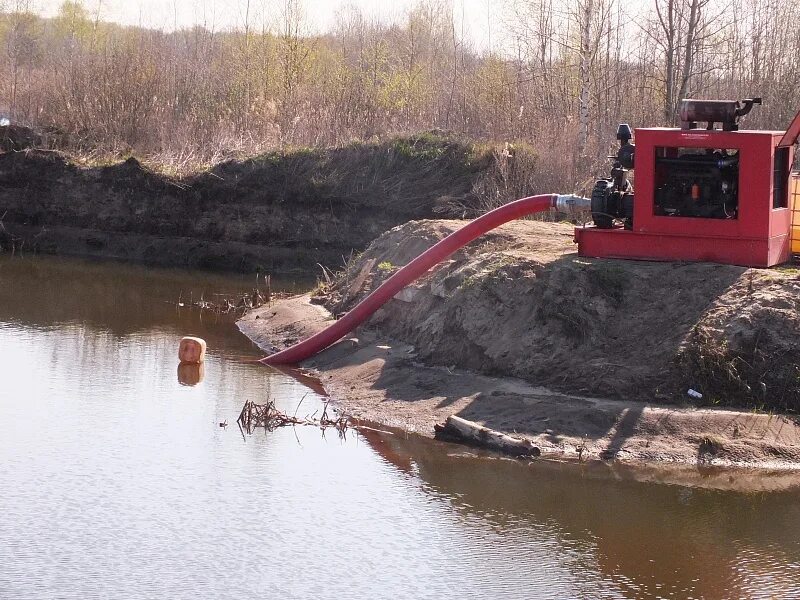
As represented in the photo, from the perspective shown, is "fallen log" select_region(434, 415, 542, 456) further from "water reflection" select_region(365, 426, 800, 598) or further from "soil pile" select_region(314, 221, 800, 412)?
"soil pile" select_region(314, 221, 800, 412)

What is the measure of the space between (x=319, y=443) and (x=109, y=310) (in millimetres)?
10308

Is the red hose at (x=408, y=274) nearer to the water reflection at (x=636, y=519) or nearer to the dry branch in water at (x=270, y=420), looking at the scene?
the dry branch in water at (x=270, y=420)

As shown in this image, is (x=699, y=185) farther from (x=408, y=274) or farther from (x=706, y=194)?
(x=408, y=274)

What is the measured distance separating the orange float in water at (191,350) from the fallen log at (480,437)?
522 cm

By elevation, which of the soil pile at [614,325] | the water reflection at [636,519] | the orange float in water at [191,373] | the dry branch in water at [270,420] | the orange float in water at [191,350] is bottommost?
the water reflection at [636,519]

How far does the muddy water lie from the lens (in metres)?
9.29

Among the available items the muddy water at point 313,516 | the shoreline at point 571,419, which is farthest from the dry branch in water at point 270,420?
the shoreline at point 571,419

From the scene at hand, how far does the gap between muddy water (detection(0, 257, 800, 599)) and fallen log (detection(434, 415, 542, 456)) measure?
0.19 meters

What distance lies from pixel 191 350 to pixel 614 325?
6537mm

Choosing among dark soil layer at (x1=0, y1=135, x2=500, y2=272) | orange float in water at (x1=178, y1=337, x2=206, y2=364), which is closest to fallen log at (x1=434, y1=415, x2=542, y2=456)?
orange float in water at (x1=178, y1=337, x2=206, y2=364)

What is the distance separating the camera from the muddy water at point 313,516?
9.29m

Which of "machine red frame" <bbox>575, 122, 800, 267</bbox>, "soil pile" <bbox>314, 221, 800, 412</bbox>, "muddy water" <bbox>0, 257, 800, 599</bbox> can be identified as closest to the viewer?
"muddy water" <bbox>0, 257, 800, 599</bbox>

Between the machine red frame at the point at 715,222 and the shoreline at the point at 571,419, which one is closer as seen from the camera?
the shoreline at the point at 571,419

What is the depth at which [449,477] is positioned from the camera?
12.2 meters
